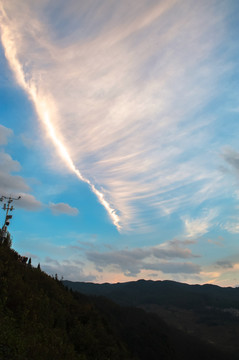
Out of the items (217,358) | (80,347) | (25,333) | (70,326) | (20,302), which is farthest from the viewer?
(217,358)

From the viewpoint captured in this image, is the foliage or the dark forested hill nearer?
the foliage

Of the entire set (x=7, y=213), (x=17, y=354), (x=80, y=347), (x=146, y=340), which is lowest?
(x=146, y=340)

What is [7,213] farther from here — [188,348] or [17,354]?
[188,348]

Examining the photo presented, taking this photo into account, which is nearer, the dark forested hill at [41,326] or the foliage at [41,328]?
the foliage at [41,328]

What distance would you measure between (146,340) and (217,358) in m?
71.4

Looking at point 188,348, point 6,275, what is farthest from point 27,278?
point 188,348

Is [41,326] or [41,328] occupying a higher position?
[41,326]

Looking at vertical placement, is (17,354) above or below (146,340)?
above

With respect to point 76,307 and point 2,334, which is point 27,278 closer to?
point 76,307

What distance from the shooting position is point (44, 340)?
17547mm

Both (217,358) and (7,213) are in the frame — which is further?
(217,358)

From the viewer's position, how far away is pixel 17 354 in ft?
41.1

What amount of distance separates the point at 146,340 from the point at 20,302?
3631 inches

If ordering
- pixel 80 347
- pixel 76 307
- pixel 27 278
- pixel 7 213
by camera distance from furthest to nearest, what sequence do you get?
pixel 7 213
pixel 76 307
pixel 27 278
pixel 80 347
